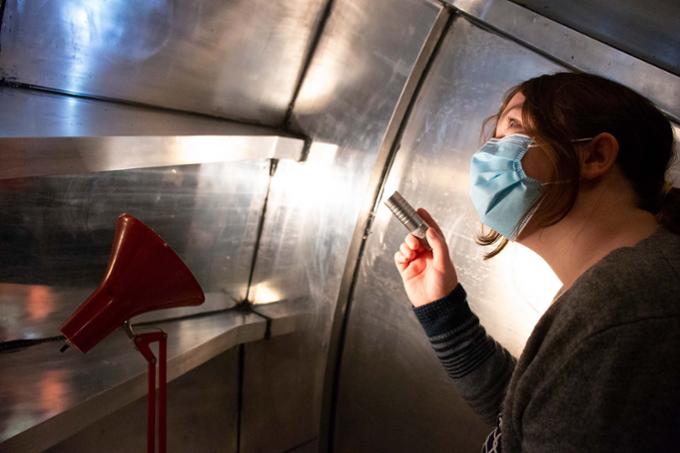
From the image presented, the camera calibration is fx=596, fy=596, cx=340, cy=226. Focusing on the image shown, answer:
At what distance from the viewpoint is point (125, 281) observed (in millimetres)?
976

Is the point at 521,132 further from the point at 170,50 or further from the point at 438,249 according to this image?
the point at 170,50

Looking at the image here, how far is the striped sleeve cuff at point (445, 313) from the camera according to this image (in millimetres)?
1087

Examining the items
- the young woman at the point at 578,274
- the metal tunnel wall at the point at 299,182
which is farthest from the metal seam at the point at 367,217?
the young woman at the point at 578,274

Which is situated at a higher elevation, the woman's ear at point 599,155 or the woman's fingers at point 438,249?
the woman's ear at point 599,155

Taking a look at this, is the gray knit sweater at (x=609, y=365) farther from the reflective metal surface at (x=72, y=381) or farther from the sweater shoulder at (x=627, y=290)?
the reflective metal surface at (x=72, y=381)

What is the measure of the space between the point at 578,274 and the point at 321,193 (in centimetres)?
74

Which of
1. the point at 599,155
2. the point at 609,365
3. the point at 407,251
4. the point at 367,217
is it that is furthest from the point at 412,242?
the point at 609,365

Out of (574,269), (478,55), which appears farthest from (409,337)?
(478,55)

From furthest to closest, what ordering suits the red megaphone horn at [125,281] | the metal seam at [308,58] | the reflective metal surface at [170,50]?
the metal seam at [308,58] < the reflective metal surface at [170,50] < the red megaphone horn at [125,281]

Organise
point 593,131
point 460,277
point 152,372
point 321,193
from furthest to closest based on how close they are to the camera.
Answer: point 321,193 → point 460,277 → point 152,372 → point 593,131

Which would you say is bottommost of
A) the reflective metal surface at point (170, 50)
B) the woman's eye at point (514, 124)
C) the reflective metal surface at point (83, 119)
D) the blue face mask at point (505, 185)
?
the blue face mask at point (505, 185)

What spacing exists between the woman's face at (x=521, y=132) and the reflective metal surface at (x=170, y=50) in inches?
25.6

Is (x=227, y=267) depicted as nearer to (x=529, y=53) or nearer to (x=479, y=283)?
(x=479, y=283)

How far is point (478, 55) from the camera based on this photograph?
125 cm
